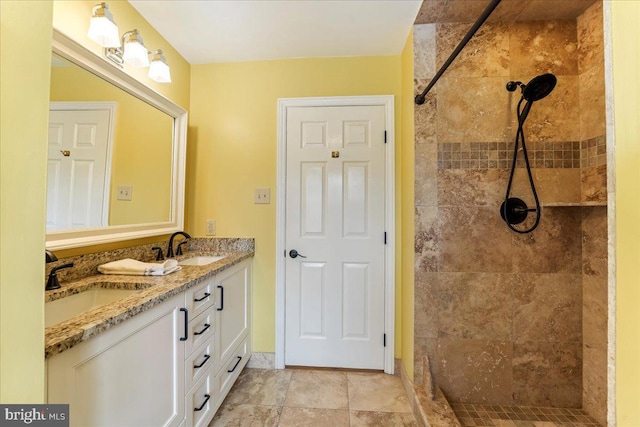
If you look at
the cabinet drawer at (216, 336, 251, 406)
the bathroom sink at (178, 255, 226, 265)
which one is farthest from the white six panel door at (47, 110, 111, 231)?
the cabinet drawer at (216, 336, 251, 406)

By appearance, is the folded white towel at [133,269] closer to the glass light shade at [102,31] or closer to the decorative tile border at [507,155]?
the glass light shade at [102,31]

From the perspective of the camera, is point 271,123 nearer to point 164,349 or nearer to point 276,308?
point 276,308

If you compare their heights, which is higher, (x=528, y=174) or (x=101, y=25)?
(x=101, y=25)

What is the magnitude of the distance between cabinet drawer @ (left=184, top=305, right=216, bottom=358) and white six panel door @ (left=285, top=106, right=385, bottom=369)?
711 millimetres

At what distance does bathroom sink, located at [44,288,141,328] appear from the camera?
3.25 feet

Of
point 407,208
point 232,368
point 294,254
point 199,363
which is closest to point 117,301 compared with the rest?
point 199,363

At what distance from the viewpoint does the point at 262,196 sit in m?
2.07

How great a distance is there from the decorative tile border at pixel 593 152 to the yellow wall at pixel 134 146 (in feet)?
8.99

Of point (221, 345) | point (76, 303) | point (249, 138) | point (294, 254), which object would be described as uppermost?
point (249, 138)

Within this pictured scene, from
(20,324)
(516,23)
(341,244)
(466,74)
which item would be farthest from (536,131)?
→ (20,324)

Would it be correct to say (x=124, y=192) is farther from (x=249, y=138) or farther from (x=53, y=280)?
(x=249, y=138)

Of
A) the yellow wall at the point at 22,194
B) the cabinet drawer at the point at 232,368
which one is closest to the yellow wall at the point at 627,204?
the yellow wall at the point at 22,194

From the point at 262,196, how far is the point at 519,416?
87.2 inches

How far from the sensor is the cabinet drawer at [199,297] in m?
1.22
